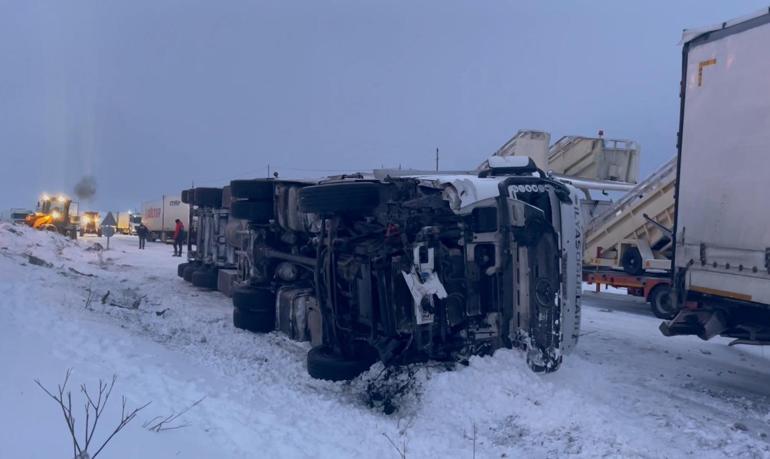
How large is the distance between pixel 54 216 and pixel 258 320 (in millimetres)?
29415

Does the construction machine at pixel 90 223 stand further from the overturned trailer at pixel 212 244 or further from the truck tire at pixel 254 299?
the truck tire at pixel 254 299

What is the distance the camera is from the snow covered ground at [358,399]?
4.43 metres

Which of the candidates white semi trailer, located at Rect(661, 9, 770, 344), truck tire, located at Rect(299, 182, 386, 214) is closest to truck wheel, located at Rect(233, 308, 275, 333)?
truck tire, located at Rect(299, 182, 386, 214)

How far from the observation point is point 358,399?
604cm

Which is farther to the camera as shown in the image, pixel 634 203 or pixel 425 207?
pixel 634 203

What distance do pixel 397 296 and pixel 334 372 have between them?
109 centimetres

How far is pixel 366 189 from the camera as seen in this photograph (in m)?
6.50

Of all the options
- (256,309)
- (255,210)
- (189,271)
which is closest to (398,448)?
(256,309)

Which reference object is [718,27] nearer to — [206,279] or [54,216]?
[206,279]

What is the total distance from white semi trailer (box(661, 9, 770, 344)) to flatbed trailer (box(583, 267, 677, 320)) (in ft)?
15.0

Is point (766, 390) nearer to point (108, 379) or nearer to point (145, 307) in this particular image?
point (108, 379)

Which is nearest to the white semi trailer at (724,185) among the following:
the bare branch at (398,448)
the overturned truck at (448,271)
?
the overturned truck at (448,271)

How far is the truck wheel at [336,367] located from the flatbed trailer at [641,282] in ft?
21.9

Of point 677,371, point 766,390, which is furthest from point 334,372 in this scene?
point 766,390
